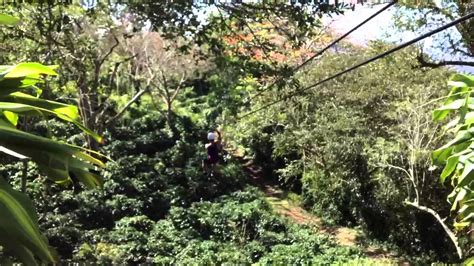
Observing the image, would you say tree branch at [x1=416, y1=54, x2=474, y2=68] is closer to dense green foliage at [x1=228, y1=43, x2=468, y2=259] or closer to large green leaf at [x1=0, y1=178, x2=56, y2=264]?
dense green foliage at [x1=228, y1=43, x2=468, y2=259]

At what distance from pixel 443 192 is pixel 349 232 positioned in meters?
3.12

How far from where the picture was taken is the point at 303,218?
1772 centimetres

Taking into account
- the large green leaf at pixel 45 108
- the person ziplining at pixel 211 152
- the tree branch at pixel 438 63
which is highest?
the tree branch at pixel 438 63

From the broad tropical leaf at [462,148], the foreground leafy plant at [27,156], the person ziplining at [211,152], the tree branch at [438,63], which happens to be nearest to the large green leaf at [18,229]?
the foreground leafy plant at [27,156]

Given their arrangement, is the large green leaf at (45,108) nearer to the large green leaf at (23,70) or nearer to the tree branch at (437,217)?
the large green leaf at (23,70)

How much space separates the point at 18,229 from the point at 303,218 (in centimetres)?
1654

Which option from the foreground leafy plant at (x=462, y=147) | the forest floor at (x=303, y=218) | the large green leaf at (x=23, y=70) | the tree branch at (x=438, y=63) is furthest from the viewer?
the forest floor at (x=303, y=218)

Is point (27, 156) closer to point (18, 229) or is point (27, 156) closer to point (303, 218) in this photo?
point (18, 229)

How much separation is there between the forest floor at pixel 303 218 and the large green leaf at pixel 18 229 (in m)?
12.3

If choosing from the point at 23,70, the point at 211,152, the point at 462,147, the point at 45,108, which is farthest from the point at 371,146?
the point at 23,70

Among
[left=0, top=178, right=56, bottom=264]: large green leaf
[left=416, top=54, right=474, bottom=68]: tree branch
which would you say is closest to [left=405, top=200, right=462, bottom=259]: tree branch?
[left=416, top=54, right=474, bottom=68]: tree branch

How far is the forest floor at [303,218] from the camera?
14992mm

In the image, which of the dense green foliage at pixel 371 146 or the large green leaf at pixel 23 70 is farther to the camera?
the dense green foliage at pixel 371 146

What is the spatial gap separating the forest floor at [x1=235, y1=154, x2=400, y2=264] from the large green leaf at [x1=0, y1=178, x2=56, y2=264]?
12.3 m
